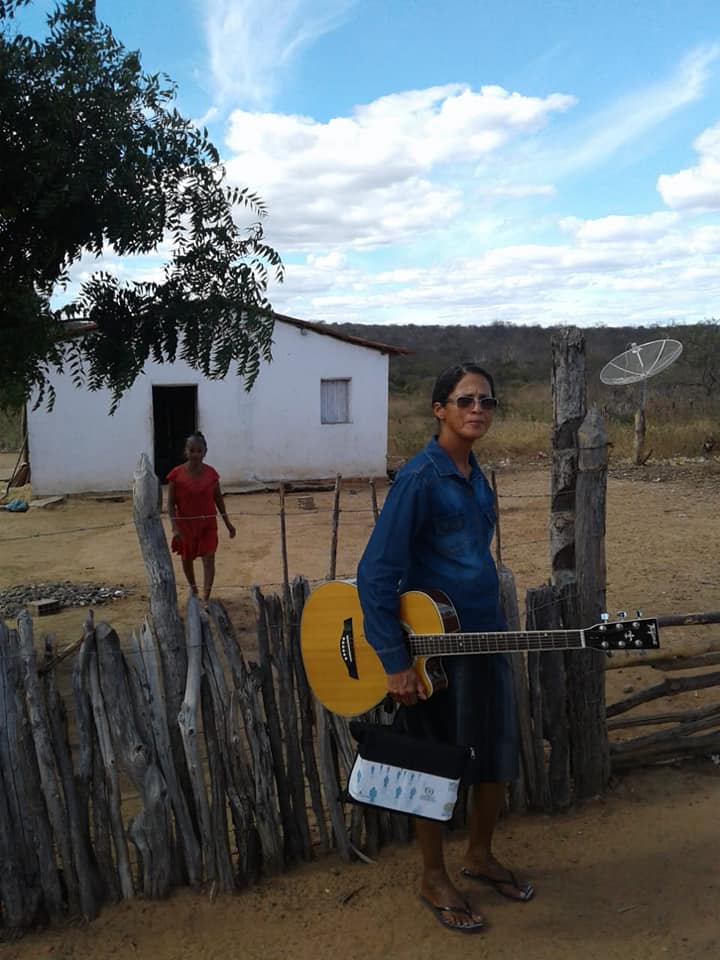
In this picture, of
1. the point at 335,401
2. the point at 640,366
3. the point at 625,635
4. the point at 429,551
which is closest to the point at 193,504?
the point at 429,551

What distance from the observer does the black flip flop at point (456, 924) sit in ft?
9.27

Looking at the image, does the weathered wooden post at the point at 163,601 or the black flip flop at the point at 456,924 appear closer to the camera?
the black flip flop at the point at 456,924

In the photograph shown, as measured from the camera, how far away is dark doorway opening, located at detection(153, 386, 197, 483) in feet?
58.9

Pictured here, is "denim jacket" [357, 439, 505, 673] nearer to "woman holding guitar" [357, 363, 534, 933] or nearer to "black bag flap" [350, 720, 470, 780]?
"woman holding guitar" [357, 363, 534, 933]

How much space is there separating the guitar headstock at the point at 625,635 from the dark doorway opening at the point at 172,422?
15.9 metres

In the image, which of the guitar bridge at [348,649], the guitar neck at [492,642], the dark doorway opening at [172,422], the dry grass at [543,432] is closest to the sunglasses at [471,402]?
the guitar neck at [492,642]

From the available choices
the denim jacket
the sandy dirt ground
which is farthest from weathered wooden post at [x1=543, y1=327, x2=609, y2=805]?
the denim jacket

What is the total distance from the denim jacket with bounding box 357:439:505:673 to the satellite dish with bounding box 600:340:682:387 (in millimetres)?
12976

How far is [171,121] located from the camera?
4965mm

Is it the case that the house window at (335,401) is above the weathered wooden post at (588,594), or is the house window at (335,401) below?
above

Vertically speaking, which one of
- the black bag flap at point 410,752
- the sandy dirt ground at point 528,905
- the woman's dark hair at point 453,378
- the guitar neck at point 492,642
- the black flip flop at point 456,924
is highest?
the woman's dark hair at point 453,378

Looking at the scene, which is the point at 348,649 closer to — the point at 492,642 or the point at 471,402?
the point at 492,642

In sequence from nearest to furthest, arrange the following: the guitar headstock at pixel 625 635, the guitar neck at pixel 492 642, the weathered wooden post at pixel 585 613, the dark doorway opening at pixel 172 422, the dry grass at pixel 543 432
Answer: the guitar headstock at pixel 625 635 < the guitar neck at pixel 492 642 < the weathered wooden post at pixel 585 613 < the dry grass at pixel 543 432 < the dark doorway opening at pixel 172 422

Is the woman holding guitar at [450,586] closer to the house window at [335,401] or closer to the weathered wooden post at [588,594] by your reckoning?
the weathered wooden post at [588,594]
